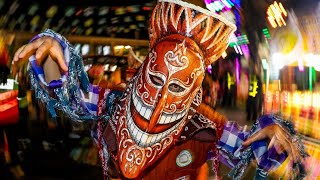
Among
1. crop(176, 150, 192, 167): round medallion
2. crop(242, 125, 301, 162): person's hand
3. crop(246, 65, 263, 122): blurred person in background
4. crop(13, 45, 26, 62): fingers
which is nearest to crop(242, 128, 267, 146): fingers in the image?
crop(242, 125, 301, 162): person's hand

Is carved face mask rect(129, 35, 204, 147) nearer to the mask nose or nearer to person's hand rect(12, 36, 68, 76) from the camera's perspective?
the mask nose

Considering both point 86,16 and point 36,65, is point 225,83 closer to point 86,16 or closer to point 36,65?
point 86,16

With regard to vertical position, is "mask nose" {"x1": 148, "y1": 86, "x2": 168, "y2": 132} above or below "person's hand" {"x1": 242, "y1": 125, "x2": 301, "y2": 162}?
above

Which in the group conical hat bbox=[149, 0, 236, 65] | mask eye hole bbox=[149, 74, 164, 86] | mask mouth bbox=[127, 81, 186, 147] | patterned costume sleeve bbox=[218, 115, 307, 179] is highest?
conical hat bbox=[149, 0, 236, 65]

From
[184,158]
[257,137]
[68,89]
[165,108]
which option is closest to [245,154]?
[257,137]

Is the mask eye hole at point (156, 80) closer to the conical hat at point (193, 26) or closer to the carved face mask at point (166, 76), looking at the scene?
the carved face mask at point (166, 76)

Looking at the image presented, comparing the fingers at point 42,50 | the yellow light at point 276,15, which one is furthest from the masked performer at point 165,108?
the yellow light at point 276,15

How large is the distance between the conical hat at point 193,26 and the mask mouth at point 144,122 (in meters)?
Result: 0.22

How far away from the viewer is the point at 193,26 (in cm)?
167

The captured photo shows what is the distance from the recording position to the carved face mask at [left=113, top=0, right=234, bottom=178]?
1.67 meters

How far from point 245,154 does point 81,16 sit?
81cm

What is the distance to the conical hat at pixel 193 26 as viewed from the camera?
1.66 metres

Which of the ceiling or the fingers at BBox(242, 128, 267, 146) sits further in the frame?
the fingers at BBox(242, 128, 267, 146)

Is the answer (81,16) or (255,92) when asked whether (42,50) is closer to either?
(81,16)
